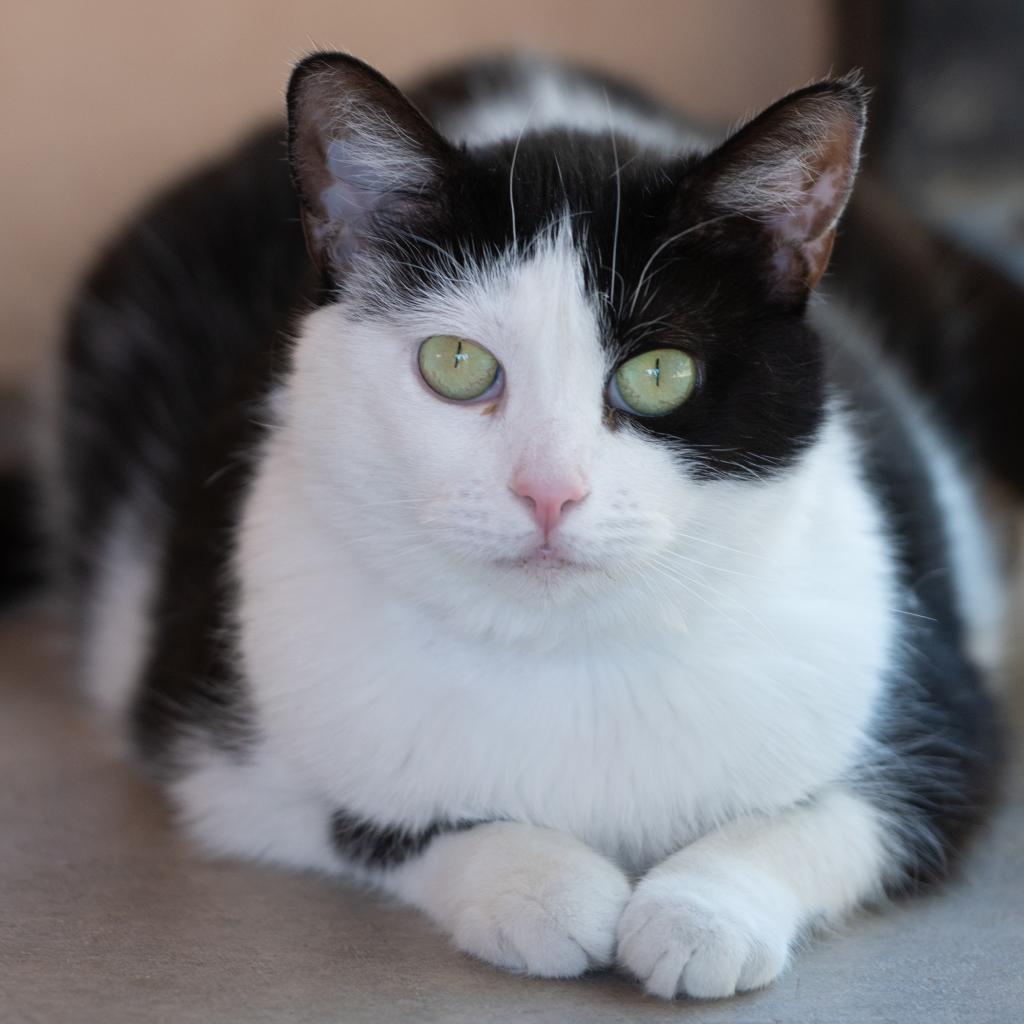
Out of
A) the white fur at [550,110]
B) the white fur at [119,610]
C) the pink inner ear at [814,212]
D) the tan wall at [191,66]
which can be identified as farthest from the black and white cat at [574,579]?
the tan wall at [191,66]

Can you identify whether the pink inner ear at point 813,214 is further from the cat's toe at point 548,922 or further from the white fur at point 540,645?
the cat's toe at point 548,922

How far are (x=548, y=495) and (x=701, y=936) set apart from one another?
1.23 ft

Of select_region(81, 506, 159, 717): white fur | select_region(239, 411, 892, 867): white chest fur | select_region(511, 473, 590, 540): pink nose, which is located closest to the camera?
select_region(511, 473, 590, 540): pink nose

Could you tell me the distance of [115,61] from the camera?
247 cm

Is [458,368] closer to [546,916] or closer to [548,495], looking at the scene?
[548,495]

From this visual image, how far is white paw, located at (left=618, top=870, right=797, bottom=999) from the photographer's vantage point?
1141 mm

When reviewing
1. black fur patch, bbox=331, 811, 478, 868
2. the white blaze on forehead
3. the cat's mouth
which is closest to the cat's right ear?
the white blaze on forehead

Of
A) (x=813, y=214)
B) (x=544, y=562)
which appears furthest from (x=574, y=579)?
(x=813, y=214)

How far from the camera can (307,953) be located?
1239 millimetres

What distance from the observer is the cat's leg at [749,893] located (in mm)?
1144

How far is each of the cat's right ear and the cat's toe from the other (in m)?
0.57

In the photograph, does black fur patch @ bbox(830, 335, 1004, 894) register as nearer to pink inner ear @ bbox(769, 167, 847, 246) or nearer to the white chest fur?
the white chest fur

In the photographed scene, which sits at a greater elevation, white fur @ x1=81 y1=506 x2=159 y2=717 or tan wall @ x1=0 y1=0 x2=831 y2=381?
tan wall @ x1=0 y1=0 x2=831 y2=381

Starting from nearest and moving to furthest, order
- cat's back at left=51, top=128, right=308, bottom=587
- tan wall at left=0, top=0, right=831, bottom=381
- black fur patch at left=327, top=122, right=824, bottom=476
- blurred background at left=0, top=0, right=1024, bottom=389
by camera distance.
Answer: black fur patch at left=327, top=122, right=824, bottom=476 < cat's back at left=51, top=128, right=308, bottom=587 < blurred background at left=0, top=0, right=1024, bottom=389 < tan wall at left=0, top=0, right=831, bottom=381
